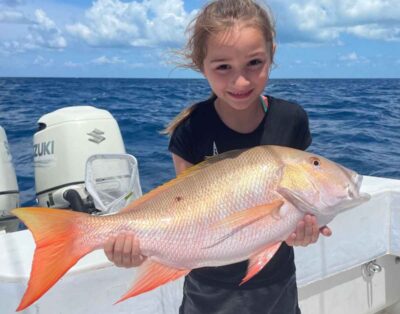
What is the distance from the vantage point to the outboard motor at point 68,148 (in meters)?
4.06

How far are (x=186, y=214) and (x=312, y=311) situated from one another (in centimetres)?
200

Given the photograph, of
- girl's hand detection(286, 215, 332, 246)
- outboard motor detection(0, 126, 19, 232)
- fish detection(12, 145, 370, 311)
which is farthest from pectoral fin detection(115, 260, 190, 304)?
outboard motor detection(0, 126, 19, 232)

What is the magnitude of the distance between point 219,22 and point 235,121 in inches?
17.5

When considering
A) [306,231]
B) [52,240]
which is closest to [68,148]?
[52,240]

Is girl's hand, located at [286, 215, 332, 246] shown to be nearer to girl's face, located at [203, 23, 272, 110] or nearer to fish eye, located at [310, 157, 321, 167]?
fish eye, located at [310, 157, 321, 167]

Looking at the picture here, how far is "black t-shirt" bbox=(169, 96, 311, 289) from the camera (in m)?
2.09

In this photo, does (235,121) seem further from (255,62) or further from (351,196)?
(351,196)

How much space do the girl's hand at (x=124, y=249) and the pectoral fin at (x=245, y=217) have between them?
0.99ft

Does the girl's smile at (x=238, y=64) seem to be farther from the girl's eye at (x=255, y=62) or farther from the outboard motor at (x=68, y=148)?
the outboard motor at (x=68, y=148)

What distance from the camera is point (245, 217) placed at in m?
1.75

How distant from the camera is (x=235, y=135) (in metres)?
2.14

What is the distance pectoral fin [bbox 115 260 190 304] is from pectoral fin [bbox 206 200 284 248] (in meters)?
0.19

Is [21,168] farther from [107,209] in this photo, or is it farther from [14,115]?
[14,115]

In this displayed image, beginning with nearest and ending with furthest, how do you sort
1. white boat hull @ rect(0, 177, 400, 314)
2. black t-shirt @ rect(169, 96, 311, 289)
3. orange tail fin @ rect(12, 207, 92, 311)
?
orange tail fin @ rect(12, 207, 92, 311) → black t-shirt @ rect(169, 96, 311, 289) → white boat hull @ rect(0, 177, 400, 314)
